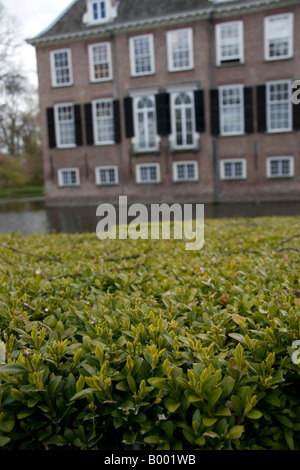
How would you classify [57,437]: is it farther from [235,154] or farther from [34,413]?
[235,154]

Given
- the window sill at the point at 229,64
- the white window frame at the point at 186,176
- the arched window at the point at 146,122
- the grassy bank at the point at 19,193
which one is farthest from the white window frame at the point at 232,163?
the grassy bank at the point at 19,193

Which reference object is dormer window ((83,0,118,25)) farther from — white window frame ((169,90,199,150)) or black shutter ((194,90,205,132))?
black shutter ((194,90,205,132))

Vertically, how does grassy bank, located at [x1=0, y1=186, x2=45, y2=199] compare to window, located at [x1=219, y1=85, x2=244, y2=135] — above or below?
below

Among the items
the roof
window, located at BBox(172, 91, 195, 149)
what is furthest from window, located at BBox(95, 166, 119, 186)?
the roof

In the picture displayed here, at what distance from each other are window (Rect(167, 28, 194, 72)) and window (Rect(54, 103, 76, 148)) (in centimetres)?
685

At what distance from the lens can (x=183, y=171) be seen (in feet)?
81.7

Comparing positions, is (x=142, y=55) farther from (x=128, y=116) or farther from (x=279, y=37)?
(x=279, y=37)

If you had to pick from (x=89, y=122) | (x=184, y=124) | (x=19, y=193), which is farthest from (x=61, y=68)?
(x=19, y=193)

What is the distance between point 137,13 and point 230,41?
5.82 m

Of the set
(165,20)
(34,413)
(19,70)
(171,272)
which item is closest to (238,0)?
(165,20)

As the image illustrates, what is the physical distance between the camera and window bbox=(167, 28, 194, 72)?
77.6ft

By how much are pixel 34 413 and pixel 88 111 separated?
25729 mm

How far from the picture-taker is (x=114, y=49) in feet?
81.7

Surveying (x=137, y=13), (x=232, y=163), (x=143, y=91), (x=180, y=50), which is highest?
(x=137, y=13)
